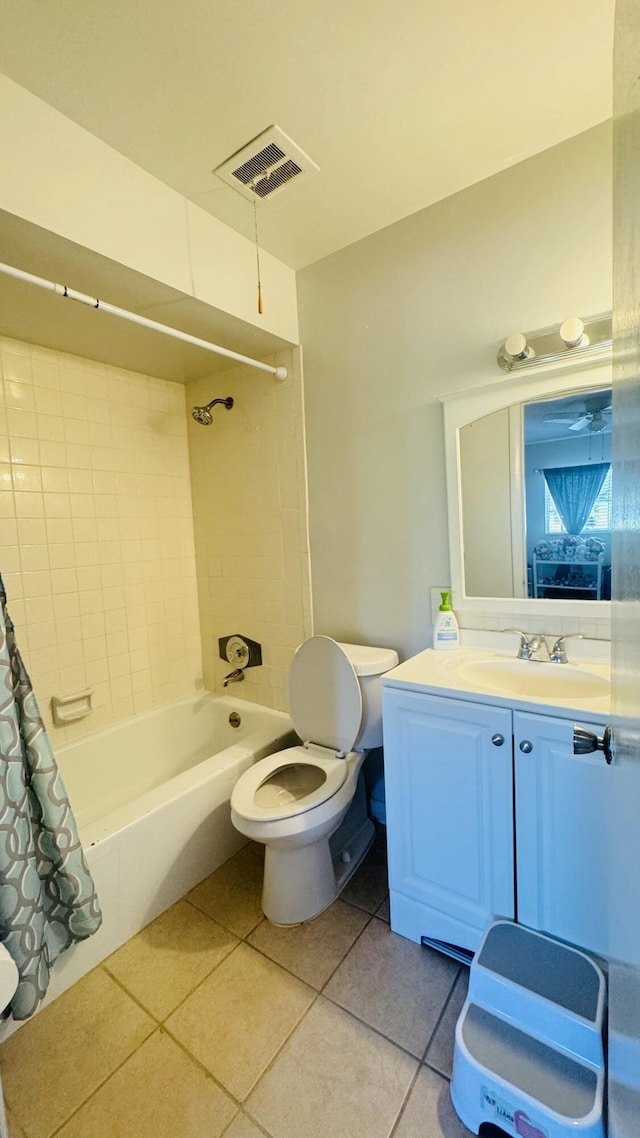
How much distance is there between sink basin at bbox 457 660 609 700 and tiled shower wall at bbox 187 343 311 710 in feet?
2.80

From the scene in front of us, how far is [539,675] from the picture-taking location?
1404 millimetres

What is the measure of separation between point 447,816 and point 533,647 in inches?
23.5

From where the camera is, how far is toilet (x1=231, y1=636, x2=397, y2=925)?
4.72 ft

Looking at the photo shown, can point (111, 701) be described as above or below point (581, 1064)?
above

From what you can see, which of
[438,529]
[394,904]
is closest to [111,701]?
[394,904]

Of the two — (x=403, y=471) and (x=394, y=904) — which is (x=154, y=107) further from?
(x=394, y=904)

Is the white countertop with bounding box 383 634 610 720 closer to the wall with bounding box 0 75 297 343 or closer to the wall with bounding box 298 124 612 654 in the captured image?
the wall with bounding box 298 124 612 654

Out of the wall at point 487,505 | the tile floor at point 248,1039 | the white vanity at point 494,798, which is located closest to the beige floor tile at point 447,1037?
the tile floor at point 248,1039

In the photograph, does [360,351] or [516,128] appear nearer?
[516,128]

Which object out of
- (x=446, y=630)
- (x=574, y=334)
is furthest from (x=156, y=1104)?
(x=574, y=334)

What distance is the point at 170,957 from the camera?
4.58 feet

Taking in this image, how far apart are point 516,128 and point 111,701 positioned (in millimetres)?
2658

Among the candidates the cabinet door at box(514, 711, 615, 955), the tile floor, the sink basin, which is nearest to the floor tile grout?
the tile floor

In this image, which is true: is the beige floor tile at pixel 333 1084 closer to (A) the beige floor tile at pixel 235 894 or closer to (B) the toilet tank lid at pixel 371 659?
(A) the beige floor tile at pixel 235 894
